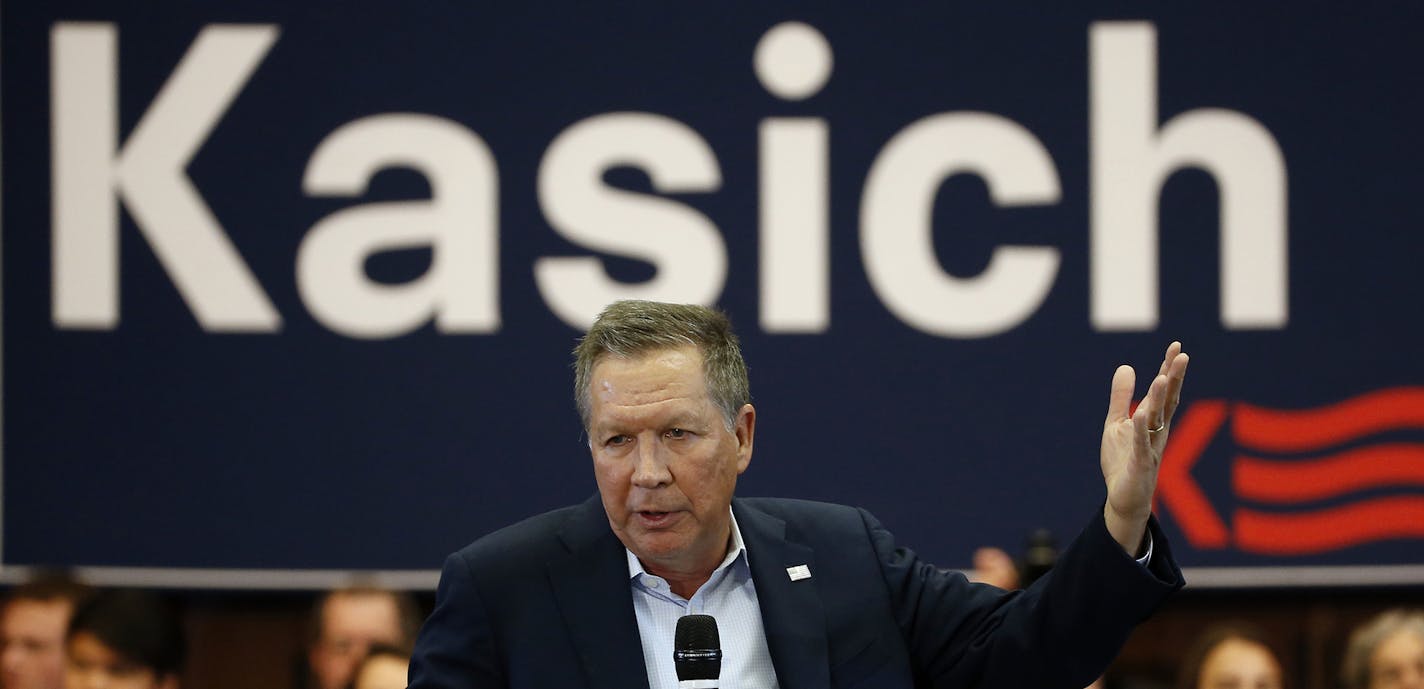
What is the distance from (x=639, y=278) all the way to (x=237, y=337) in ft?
4.63

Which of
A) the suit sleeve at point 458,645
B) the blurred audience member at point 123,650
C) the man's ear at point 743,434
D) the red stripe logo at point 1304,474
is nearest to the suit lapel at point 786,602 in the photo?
the man's ear at point 743,434

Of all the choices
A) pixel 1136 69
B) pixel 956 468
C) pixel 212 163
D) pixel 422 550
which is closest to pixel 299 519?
pixel 422 550

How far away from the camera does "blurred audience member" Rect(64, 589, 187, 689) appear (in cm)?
421

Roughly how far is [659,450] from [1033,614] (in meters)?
0.58

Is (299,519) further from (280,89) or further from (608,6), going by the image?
(608,6)

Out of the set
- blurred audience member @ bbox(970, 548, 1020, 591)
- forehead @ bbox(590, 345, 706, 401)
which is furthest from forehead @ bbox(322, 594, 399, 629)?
forehead @ bbox(590, 345, 706, 401)

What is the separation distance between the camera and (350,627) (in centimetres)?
Answer: 526

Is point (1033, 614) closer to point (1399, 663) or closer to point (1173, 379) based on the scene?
point (1173, 379)

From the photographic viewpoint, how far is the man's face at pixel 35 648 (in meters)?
4.88

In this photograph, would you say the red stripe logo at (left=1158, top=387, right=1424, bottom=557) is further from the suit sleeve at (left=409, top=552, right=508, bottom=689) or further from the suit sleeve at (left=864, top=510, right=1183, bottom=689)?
the suit sleeve at (left=409, top=552, right=508, bottom=689)

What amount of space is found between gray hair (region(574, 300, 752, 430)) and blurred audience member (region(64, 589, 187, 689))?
215 cm

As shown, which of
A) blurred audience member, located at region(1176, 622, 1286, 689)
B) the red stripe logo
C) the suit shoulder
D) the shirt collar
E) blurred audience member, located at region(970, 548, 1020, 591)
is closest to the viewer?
the shirt collar

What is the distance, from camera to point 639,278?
6.00 meters

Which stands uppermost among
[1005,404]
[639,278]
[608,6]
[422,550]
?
[608,6]
